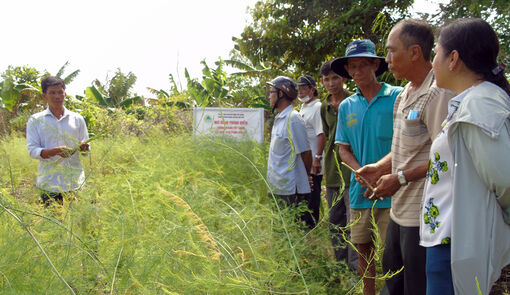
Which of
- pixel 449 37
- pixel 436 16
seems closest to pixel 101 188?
pixel 449 37

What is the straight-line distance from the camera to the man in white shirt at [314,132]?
4.36 m

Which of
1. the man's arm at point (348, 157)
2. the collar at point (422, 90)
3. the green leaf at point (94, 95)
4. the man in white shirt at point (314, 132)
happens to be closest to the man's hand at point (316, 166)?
the man in white shirt at point (314, 132)

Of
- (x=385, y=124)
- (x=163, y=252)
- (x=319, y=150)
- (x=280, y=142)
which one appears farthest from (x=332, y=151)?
(x=163, y=252)

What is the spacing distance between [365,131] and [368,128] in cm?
3

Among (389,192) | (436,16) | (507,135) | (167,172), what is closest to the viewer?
(507,135)

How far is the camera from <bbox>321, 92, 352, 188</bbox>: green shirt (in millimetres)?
3780

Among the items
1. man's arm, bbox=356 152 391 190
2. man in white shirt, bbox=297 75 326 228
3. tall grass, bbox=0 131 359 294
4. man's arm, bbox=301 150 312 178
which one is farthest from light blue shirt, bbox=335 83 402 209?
man in white shirt, bbox=297 75 326 228

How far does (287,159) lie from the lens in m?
3.71

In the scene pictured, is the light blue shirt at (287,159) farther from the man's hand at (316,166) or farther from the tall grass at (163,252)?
the tall grass at (163,252)

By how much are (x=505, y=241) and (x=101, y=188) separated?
2629 mm

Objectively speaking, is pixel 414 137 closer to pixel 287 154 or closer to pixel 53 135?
pixel 287 154

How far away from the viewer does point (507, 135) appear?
54.1 inches

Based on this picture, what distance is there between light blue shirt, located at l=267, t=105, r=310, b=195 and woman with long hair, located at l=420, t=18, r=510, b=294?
196 cm

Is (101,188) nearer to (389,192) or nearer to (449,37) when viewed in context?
(389,192)
